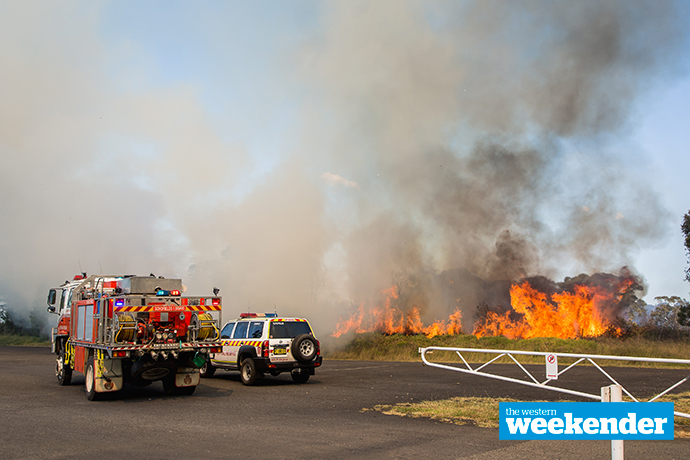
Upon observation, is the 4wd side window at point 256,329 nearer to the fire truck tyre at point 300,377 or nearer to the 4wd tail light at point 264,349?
the 4wd tail light at point 264,349

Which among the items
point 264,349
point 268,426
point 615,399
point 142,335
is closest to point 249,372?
point 264,349

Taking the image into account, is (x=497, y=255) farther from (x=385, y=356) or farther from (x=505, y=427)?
(x=505, y=427)

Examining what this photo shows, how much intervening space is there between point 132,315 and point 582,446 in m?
9.82

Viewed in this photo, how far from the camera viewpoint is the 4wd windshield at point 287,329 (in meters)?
14.9

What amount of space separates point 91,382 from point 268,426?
19.7 ft

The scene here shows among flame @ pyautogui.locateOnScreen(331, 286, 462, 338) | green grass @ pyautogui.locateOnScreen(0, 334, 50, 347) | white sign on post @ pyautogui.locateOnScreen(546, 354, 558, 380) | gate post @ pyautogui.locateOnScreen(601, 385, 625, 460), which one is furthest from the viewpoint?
green grass @ pyautogui.locateOnScreen(0, 334, 50, 347)

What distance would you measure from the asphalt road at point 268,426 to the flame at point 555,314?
1628 centimetres

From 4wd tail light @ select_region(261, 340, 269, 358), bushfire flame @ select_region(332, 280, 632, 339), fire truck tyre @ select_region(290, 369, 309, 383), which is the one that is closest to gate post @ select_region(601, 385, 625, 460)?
4wd tail light @ select_region(261, 340, 269, 358)

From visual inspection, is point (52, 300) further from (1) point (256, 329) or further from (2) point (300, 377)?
(2) point (300, 377)

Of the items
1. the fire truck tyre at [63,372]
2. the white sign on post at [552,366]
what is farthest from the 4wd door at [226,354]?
the white sign on post at [552,366]

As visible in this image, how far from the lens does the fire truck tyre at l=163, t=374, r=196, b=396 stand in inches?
507

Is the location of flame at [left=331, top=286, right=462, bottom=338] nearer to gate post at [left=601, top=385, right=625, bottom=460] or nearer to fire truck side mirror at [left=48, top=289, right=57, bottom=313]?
fire truck side mirror at [left=48, top=289, right=57, bottom=313]

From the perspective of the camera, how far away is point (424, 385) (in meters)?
14.5

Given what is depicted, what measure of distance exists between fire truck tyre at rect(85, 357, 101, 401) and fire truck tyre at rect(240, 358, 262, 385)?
422 centimetres
